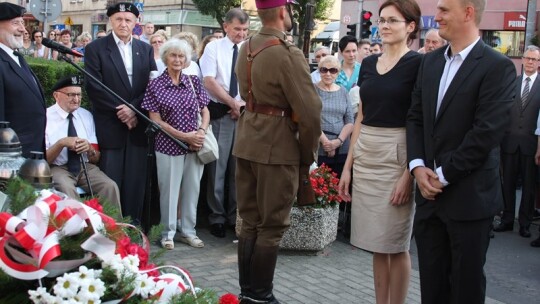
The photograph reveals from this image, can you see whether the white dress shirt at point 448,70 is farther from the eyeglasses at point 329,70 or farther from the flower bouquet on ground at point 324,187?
the eyeglasses at point 329,70

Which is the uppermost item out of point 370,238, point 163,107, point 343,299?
point 163,107

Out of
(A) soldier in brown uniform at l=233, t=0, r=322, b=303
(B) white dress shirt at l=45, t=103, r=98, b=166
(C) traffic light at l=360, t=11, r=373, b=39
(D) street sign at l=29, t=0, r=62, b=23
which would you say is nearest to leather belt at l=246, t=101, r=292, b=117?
(A) soldier in brown uniform at l=233, t=0, r=322, b=303

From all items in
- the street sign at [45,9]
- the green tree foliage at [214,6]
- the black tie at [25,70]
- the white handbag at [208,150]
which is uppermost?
the green tree foliage at [214,6]

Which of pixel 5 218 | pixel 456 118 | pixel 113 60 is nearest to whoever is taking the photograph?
pixel 5 218

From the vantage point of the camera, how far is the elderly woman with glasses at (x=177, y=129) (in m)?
6.88

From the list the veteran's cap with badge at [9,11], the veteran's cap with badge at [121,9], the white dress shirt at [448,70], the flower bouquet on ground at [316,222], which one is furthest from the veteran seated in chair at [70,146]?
the white dress shirt at [448,70]

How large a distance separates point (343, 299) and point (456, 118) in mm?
2183

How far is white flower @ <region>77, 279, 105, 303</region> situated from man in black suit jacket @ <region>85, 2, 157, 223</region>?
4.92 metres

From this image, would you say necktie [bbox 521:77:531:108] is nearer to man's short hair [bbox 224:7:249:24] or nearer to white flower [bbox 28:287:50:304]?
man's short hair [bbox 224:7:249:24]

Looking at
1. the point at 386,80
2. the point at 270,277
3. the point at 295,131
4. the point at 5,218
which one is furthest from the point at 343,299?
the point at 5,218

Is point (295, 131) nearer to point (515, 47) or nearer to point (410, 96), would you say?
point (410, 96)

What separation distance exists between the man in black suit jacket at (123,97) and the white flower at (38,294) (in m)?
4.93

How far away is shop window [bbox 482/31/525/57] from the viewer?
105 feet

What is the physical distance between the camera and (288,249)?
275 inches
